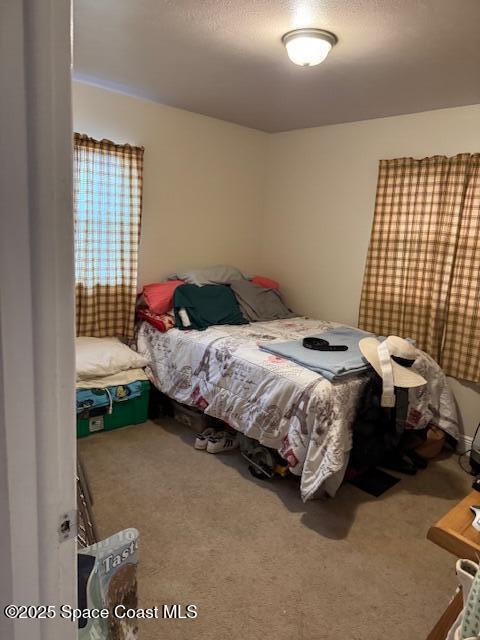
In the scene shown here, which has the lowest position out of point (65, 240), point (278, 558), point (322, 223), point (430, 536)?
point (278, 558)

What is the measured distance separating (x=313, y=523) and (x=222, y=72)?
8.35 feet

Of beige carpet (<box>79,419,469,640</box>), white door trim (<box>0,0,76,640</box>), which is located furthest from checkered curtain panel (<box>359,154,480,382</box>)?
white door trim (<box>0,0,76,640</box>)

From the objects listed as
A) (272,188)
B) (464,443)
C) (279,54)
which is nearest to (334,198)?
(272,188)

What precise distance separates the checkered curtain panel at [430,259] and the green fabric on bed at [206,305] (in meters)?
1.07

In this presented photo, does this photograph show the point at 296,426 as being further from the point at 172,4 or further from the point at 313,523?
the point at 172,4

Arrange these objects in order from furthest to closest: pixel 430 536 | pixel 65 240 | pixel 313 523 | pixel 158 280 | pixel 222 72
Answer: pixel 158 280
pixel 222 72
pixel 313 523
pixel 430 536
pixel 65 240

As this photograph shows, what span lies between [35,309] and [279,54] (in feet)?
7.32

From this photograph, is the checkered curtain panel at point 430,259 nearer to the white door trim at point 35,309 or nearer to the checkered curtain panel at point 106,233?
the checkered curtain panel at point 106,233

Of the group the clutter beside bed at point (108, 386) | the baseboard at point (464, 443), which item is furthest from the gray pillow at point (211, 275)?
the baseboard at point (464, 443)

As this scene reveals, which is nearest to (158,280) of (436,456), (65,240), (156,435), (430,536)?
(156,435)

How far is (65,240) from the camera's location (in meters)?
0.57

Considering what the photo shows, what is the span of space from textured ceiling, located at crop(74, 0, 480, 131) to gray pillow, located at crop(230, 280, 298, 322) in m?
1.38

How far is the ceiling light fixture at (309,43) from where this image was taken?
6.63 feet

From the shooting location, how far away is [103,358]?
309 centimetres
